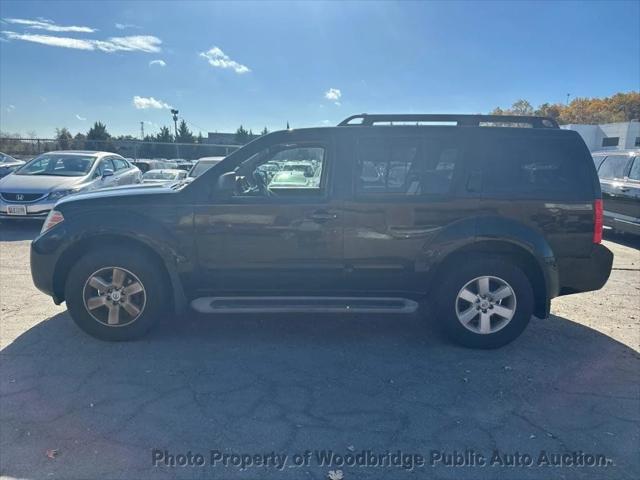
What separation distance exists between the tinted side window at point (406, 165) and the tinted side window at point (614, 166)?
7.30 metres

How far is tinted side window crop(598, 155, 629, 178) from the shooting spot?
921 cm

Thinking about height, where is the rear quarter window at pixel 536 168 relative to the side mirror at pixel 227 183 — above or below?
above

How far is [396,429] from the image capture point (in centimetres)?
286

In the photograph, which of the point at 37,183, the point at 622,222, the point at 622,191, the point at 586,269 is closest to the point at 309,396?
the point at 586,269

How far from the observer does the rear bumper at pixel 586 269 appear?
157 inches

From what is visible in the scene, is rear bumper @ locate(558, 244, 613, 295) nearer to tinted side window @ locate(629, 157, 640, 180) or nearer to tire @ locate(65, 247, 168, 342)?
tire @ locate(65, 247, 168, 342)

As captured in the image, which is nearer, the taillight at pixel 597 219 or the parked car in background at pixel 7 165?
the taillight at pixel 597 219

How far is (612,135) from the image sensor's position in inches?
2208

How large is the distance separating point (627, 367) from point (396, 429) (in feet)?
7.57

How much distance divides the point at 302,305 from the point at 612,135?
215 feet

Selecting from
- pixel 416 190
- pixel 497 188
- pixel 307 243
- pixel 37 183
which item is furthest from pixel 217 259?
pixel 37 183

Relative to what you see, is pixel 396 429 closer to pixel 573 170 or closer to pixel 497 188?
pixel 497 188

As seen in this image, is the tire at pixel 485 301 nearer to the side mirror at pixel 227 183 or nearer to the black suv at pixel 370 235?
the black suv at pixel 370 235

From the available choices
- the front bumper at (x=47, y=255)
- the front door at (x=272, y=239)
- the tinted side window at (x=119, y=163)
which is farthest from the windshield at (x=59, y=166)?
the front door at (x=272, y=239)
